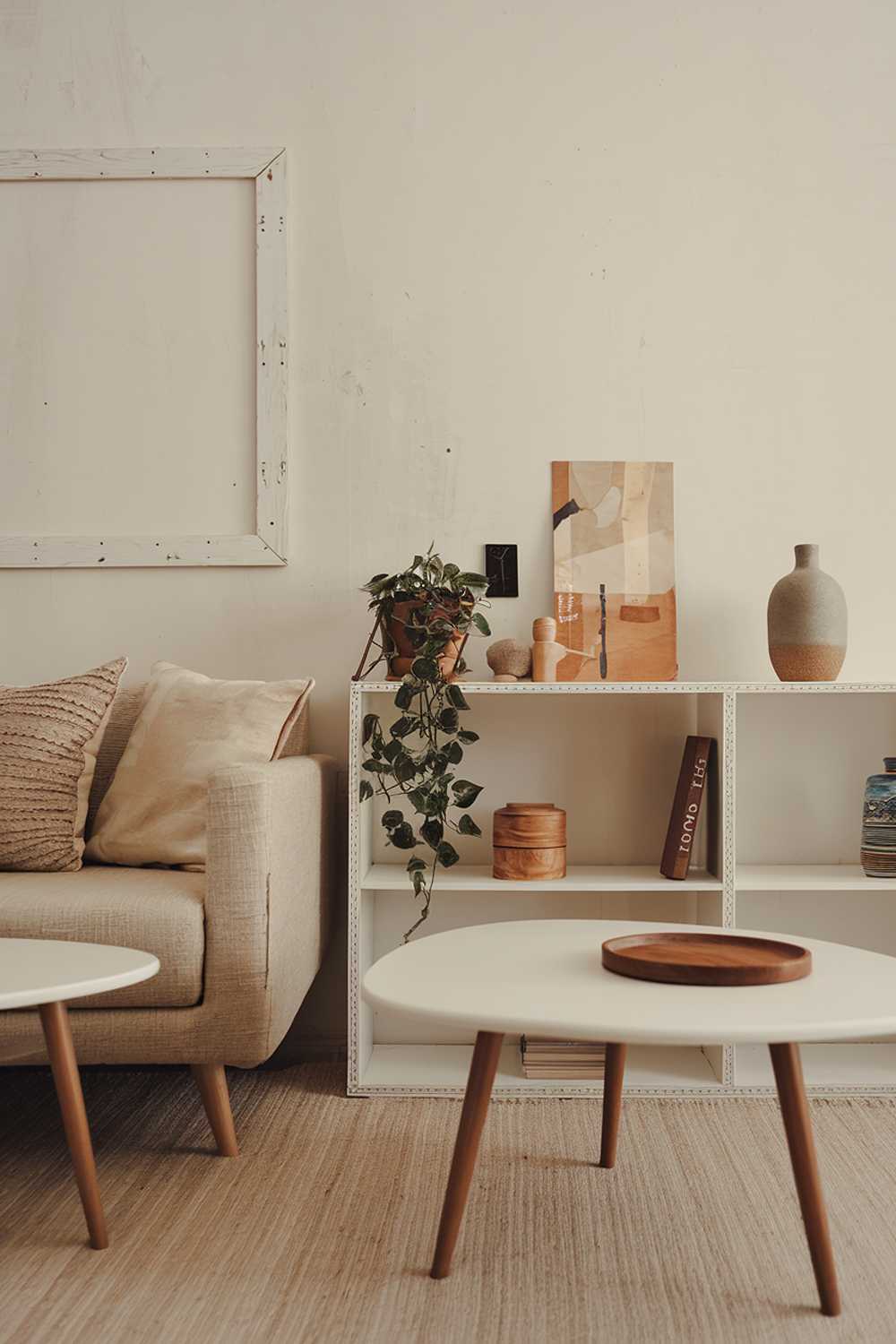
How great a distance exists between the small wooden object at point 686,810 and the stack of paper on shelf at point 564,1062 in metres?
0.41

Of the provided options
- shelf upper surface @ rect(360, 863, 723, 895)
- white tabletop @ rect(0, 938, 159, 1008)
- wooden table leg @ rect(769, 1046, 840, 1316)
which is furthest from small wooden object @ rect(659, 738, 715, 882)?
white tabletop @ rect(0, 938, 159, 1008)

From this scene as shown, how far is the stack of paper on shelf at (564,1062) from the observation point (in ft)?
7.53

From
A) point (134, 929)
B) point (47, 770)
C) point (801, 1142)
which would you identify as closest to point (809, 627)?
point (801, 1142)

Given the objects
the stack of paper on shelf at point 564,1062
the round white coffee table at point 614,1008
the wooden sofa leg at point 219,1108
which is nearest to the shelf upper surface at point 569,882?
the stack of paper on shelf at point 564,1062

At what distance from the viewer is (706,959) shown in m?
1.46

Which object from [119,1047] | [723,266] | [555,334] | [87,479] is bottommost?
[119,1047]

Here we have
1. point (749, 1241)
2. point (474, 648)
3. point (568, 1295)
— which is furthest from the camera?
point (474, 648)

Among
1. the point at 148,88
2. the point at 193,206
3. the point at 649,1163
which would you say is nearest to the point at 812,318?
the point at 193,206

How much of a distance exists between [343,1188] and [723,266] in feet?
7.27

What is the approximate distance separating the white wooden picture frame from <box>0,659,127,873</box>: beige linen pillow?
495 mm

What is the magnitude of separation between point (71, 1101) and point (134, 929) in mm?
349

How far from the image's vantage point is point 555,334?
8.87 feet

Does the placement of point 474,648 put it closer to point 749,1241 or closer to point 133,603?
point 133,603

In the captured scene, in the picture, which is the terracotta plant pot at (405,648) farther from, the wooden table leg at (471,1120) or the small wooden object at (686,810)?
the wooden table leg at (471,1120)
